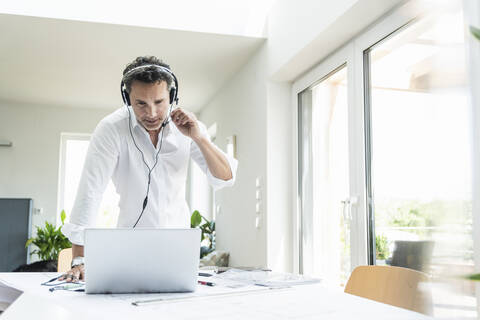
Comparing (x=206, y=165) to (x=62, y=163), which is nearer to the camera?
(x=206, y=165)

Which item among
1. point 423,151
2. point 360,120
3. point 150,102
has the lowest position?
point 423,151

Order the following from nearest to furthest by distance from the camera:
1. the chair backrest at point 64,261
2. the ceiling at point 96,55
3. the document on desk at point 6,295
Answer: the document on desk at point 6,295 < the chair backrest at point 64,261 < the ceiling at point 96,55

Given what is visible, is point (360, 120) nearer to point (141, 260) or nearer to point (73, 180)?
point (141, 260)

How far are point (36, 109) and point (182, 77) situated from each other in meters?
2.40

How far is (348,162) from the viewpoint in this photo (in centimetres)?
287

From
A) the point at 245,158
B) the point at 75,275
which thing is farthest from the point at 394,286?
the point at 245,158

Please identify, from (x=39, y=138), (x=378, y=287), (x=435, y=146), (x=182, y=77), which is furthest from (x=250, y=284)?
(x=39, y=138)

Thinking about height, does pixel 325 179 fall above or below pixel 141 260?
above

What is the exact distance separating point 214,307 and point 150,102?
909 mm

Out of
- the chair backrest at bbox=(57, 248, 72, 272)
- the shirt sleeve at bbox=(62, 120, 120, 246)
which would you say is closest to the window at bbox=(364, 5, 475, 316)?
the shirt sleeve at bbox=(62, 120, 120, 246)

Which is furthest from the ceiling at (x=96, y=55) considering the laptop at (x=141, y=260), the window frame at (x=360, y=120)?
the laptop at (x=141, y=260)

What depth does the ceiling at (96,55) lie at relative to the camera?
373 centimetres

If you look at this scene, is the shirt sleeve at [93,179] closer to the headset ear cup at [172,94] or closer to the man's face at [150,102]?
the man's face at [150,102]

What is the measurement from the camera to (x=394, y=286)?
1.54 meters
